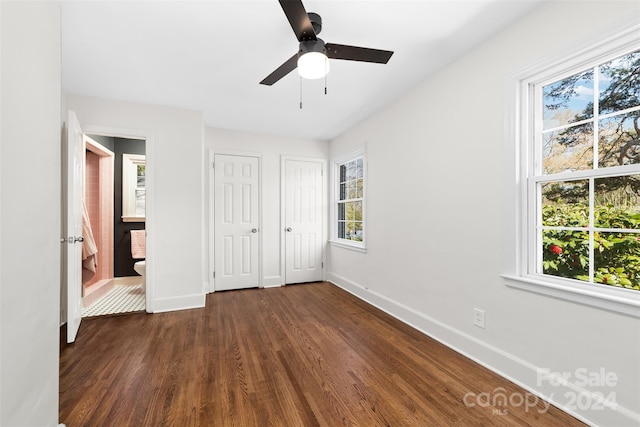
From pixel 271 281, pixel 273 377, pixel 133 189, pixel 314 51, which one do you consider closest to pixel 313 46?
pixel 314 51

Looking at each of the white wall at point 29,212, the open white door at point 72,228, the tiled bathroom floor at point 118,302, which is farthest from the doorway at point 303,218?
the white wall at point 29,212

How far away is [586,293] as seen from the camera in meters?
1.57

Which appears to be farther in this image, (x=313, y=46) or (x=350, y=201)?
(x=350, y=201)

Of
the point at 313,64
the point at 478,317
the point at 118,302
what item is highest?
the point at 313,64

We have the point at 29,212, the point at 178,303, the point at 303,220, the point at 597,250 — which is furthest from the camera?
the point at 303,220

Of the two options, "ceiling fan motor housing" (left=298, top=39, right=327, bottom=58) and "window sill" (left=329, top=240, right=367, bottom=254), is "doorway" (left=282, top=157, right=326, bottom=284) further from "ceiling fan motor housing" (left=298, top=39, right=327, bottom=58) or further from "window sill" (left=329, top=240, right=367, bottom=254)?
"ceiling fan motor housing" (left=298, top=39, right=327, bottom=58)

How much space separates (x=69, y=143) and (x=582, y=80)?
391cm

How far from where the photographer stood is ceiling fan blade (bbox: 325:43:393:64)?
179 centimetres

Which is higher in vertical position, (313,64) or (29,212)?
(313,64)

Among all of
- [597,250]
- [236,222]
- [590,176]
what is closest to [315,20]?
[590,176]

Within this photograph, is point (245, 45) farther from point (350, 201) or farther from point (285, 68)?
point (350, 201)

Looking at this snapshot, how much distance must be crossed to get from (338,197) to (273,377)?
125 inches

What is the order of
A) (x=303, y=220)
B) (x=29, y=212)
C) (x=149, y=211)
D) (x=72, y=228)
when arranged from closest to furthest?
(x=29, y=212) → (x=72, y=228) → (x=149, y=211) → (x=303, y=220)

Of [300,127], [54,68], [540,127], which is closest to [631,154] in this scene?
[540,127]
